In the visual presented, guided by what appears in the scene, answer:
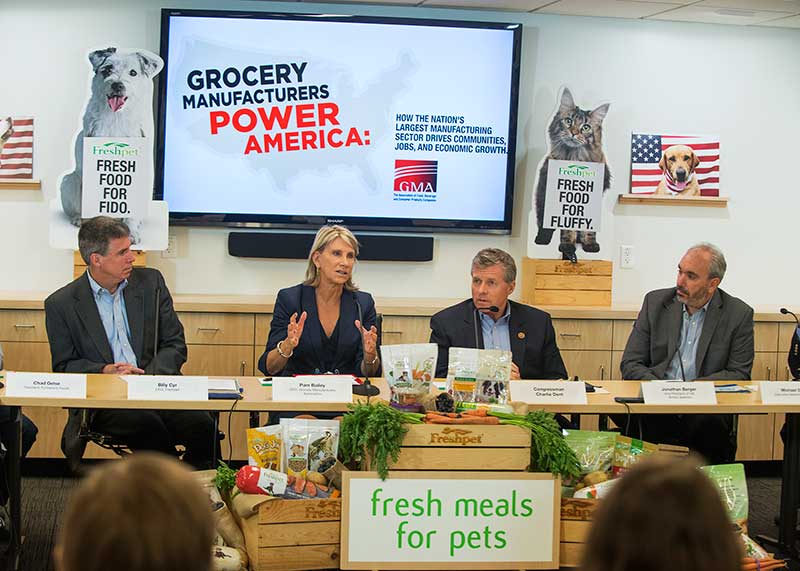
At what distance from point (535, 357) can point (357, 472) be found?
1473 mm

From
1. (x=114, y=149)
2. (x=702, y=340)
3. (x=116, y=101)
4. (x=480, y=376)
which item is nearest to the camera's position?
(x=480, y=376)

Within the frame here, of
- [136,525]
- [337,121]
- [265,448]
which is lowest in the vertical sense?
[265,448]

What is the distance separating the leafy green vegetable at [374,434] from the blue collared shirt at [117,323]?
1.47 metres

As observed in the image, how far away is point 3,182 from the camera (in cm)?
557

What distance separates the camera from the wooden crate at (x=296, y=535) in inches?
120

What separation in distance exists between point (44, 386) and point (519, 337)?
1846mm

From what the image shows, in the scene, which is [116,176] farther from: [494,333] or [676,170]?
[676,170]

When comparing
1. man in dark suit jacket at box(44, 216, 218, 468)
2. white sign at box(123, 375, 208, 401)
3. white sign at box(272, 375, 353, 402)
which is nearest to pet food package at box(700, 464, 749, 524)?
white sign at box(272, 375, 353, 402)

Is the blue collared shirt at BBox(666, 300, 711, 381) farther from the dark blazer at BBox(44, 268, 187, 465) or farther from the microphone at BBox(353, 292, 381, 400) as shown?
the dark blazer at BBox(44, 268, 187, 465)

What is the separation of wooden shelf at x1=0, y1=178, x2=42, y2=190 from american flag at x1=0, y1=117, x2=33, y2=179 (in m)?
0.03

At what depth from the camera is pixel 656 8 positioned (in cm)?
570

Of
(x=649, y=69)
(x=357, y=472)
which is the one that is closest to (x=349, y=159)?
(x=649, y=69)

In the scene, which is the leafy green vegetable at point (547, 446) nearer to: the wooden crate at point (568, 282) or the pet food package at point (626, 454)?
the pet food package at point (626, 454)

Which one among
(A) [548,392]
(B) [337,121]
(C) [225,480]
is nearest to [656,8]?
(B) [337,121]
